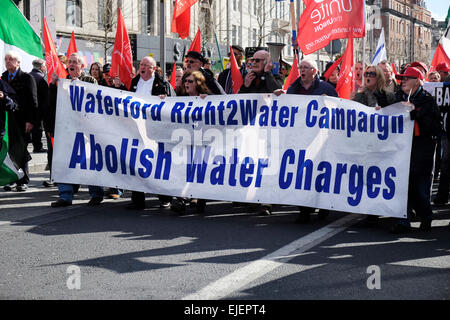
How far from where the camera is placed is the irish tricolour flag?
852cm

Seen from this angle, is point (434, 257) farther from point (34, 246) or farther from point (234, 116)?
point (34, 246)

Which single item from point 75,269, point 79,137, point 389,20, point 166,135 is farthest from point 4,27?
point 389,20

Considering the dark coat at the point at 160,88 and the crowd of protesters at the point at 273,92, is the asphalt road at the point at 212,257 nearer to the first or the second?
the crowd of protesters at the point at 273,92

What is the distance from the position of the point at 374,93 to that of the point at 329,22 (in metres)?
2.42

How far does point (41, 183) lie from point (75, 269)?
5815 millimetres

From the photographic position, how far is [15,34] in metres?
8.65

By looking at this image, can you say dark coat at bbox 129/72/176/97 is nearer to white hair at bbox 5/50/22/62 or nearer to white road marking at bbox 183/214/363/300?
white hair at bbox 5/50/22/62

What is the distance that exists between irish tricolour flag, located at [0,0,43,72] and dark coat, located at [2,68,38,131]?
3.19 ft

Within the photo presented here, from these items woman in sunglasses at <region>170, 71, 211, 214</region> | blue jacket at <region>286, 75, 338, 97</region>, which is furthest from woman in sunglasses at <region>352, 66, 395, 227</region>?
woman in sunglasses at <region>170, 71, 211, 214</region>

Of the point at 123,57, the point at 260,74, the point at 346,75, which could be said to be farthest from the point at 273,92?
the point at 123,57

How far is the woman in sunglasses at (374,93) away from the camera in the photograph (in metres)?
7.55

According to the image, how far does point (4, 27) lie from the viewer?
336 inches

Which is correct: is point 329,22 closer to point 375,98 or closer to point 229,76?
point 229,76

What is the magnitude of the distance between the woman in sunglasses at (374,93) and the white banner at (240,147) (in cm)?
34
